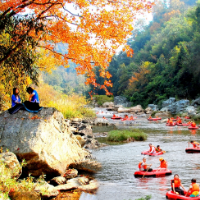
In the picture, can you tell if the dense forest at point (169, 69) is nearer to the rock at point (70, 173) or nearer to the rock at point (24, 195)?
the rock at point (70, 173)

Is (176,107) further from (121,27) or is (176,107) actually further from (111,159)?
(121,27)

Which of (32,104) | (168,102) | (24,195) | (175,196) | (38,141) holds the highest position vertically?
(168,102)

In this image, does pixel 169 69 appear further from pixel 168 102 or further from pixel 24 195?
pixel 24 195

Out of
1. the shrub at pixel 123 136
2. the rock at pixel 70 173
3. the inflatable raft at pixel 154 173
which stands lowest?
the inflatable raft at pixel 154 173

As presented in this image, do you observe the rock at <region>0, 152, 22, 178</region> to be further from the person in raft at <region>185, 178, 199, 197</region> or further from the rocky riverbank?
the person in raft at <region>185, 178, 199, 197</region>

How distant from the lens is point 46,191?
22.0 feet

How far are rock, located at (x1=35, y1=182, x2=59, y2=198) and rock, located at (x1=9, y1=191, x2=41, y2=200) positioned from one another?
0.35 m

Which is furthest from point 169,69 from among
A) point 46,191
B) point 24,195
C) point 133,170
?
point 24,195

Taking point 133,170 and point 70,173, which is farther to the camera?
point 133,170

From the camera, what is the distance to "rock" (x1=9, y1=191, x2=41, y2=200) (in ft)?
19.3

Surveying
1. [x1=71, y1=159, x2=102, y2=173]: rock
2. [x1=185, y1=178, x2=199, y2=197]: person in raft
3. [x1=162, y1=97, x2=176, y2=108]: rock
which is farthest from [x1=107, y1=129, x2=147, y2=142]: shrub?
[x1=162, y1=97, x2=176, y2=108]: rock

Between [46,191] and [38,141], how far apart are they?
1668 millimetres

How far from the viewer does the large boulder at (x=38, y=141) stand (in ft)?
25.0

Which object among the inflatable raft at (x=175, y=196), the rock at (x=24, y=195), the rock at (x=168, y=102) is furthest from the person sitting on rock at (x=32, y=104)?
the rock at (x=168, y=102)
